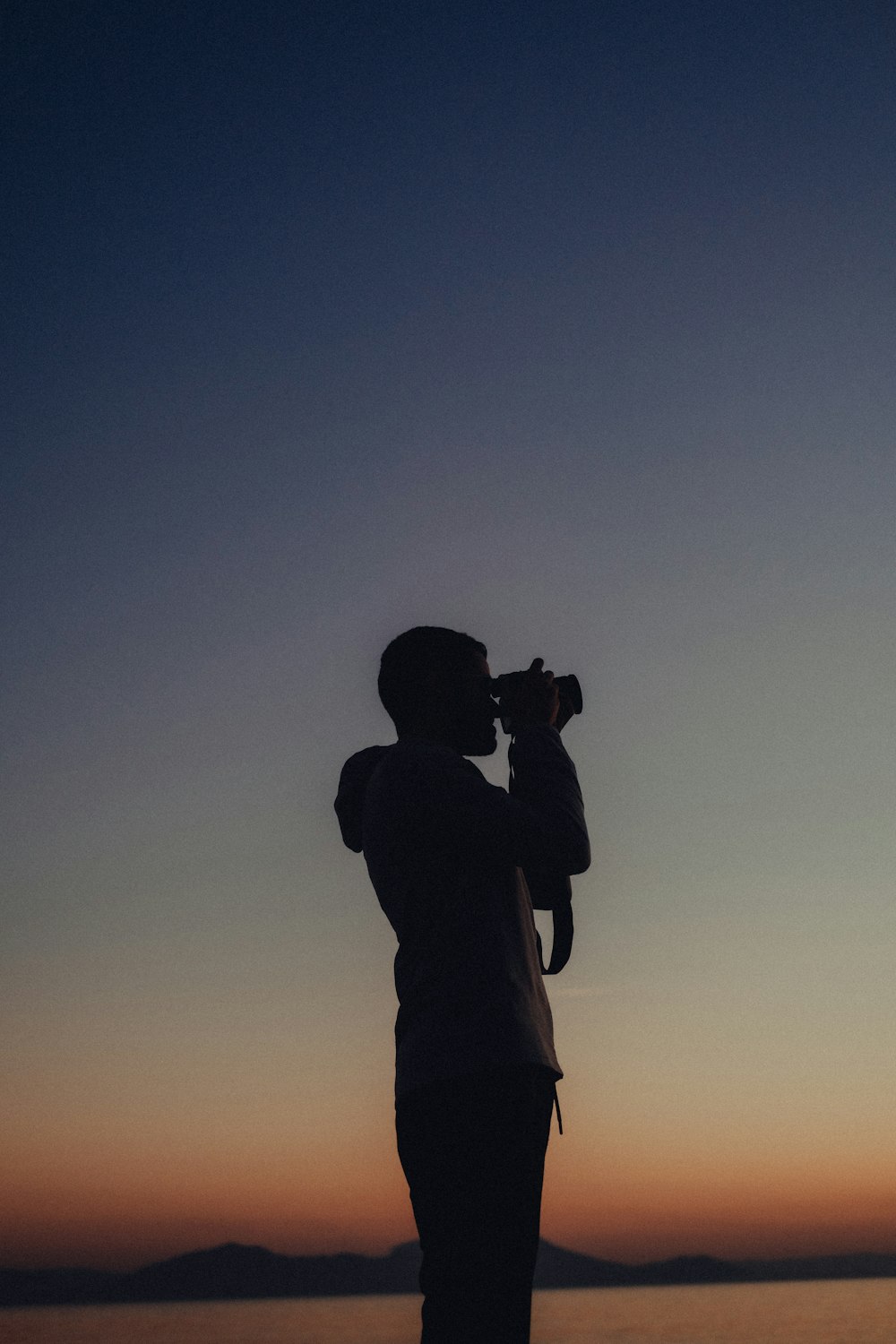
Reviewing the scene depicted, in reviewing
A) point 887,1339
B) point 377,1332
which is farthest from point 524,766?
point 377,1332

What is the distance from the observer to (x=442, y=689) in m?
2.36

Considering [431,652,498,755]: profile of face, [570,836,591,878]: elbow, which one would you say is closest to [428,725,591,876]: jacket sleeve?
[570,836,591,878]: elbow

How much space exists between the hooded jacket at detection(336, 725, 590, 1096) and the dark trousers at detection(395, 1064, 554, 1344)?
0.05 metres

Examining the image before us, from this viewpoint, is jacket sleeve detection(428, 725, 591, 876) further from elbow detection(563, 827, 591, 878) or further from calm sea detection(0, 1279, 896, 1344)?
calm sea detection(0, 1279, 896, 1344)

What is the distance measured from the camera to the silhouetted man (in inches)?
71.5

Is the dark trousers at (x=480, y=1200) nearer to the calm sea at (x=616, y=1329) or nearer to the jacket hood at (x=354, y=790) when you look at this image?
the jacket hood at (x=354, y=790)

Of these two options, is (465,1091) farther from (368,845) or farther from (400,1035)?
(368,845)

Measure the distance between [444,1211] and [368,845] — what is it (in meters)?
0.73

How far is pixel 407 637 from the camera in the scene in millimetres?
2404

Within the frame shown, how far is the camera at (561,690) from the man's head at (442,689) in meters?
0.02

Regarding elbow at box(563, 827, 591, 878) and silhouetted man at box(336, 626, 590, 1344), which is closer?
silhouetted man at box(336, 626, 590, 1344)

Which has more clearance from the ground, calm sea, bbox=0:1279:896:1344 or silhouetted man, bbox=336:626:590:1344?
silhouetted man, bbox=336:626:590:1344

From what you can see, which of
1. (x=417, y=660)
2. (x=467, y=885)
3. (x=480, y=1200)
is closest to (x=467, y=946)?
(x=467, y=885)

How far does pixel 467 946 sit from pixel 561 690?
0.76 m
